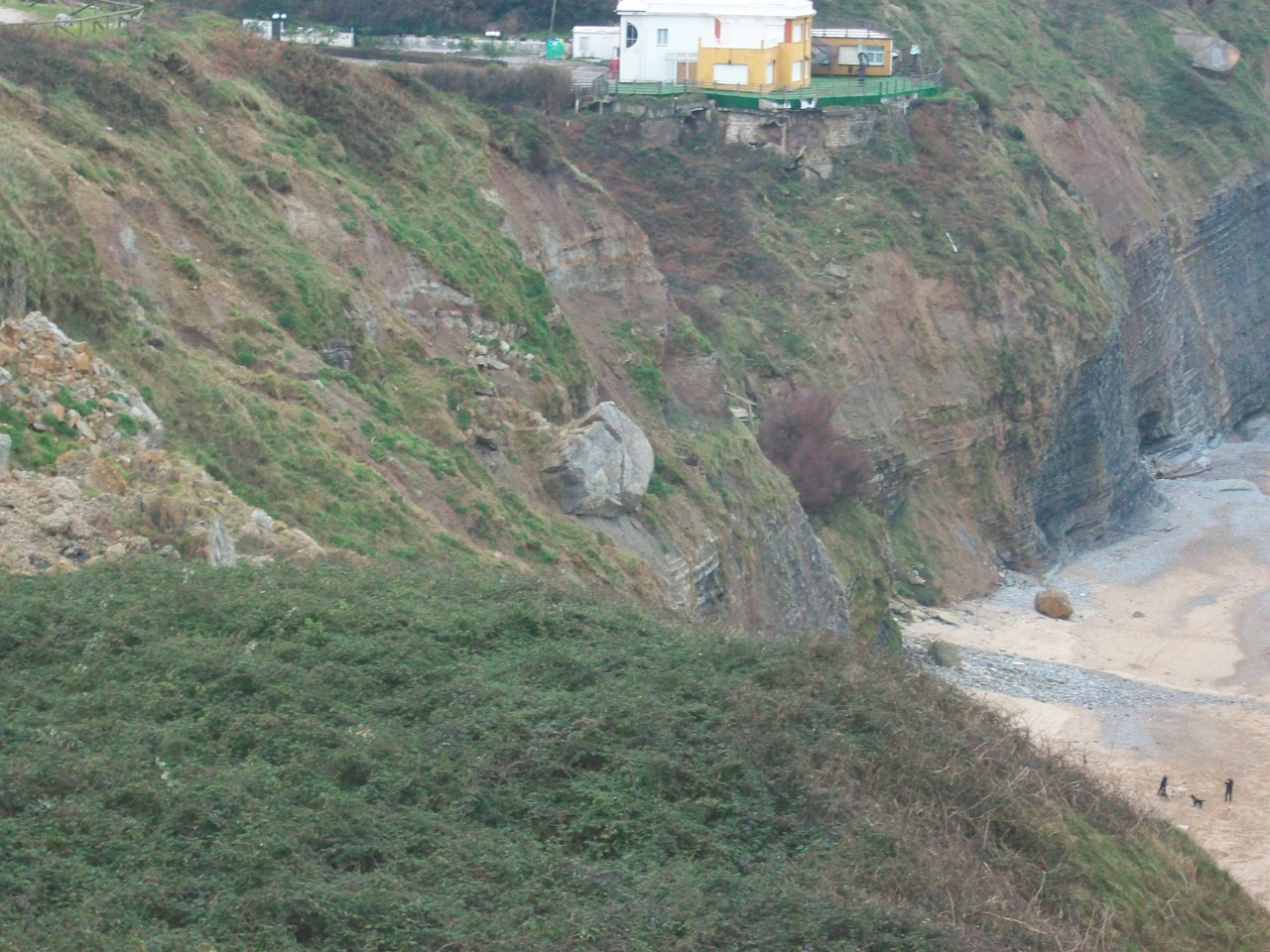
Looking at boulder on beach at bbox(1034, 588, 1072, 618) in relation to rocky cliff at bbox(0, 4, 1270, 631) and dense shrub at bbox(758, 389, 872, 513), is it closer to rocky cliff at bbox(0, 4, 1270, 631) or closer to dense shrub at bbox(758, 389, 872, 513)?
rocky cliff at bbox(0, 4, 1270, 631)

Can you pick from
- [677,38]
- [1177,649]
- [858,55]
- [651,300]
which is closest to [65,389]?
[651,300]

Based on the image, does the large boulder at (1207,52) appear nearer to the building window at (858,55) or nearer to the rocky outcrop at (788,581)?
the building window at (858,55)

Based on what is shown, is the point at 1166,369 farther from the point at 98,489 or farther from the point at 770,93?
the point at 98,489

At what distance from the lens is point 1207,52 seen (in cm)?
6738

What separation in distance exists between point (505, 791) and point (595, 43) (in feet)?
133

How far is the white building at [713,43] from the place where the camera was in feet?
155

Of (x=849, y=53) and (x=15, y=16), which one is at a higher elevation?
(x=15, y=16)

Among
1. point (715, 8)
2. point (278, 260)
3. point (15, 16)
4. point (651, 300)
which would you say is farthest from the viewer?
point (715, 8)

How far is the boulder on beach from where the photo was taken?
3903 centimetres

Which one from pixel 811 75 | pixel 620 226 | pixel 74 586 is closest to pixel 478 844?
pixel 74 586

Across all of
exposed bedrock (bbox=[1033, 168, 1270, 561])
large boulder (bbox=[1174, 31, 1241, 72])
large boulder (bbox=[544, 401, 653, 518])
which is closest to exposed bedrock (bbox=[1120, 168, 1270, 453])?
exposed bedrock (bbox=[1033, 168, 1270, 561])

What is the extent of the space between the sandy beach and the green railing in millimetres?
18718

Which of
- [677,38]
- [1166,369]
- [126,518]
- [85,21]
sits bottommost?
[1166,369]

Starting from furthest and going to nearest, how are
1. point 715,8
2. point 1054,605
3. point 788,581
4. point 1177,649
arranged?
point 715,8 < point 1054,605 < point 1177,649 < point 788,581
